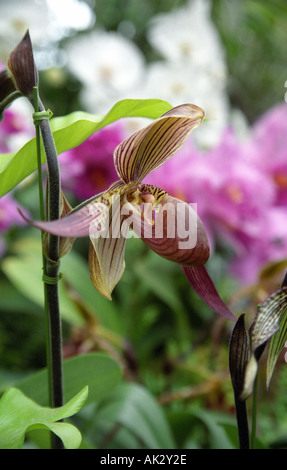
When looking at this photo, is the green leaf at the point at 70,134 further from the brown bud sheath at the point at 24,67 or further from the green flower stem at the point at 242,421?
the green flower stem at the point at 242,421

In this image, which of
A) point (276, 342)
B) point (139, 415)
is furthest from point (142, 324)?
point (276, 342)

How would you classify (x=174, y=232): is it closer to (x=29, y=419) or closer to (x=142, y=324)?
(x=29, y=419)

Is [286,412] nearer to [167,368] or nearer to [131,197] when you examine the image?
[167,368]

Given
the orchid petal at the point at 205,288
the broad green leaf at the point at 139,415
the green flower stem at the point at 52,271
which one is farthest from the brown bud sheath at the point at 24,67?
the broad green leaf at the point at 139,415

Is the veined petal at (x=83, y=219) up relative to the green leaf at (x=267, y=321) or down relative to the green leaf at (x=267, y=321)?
up

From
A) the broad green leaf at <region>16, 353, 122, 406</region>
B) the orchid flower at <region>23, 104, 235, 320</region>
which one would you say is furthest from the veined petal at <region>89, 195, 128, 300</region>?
the broad green leaf at <region>16, 353, 122, 406</region>

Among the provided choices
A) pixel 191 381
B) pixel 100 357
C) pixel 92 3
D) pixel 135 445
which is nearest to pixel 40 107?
pixel 100 357
